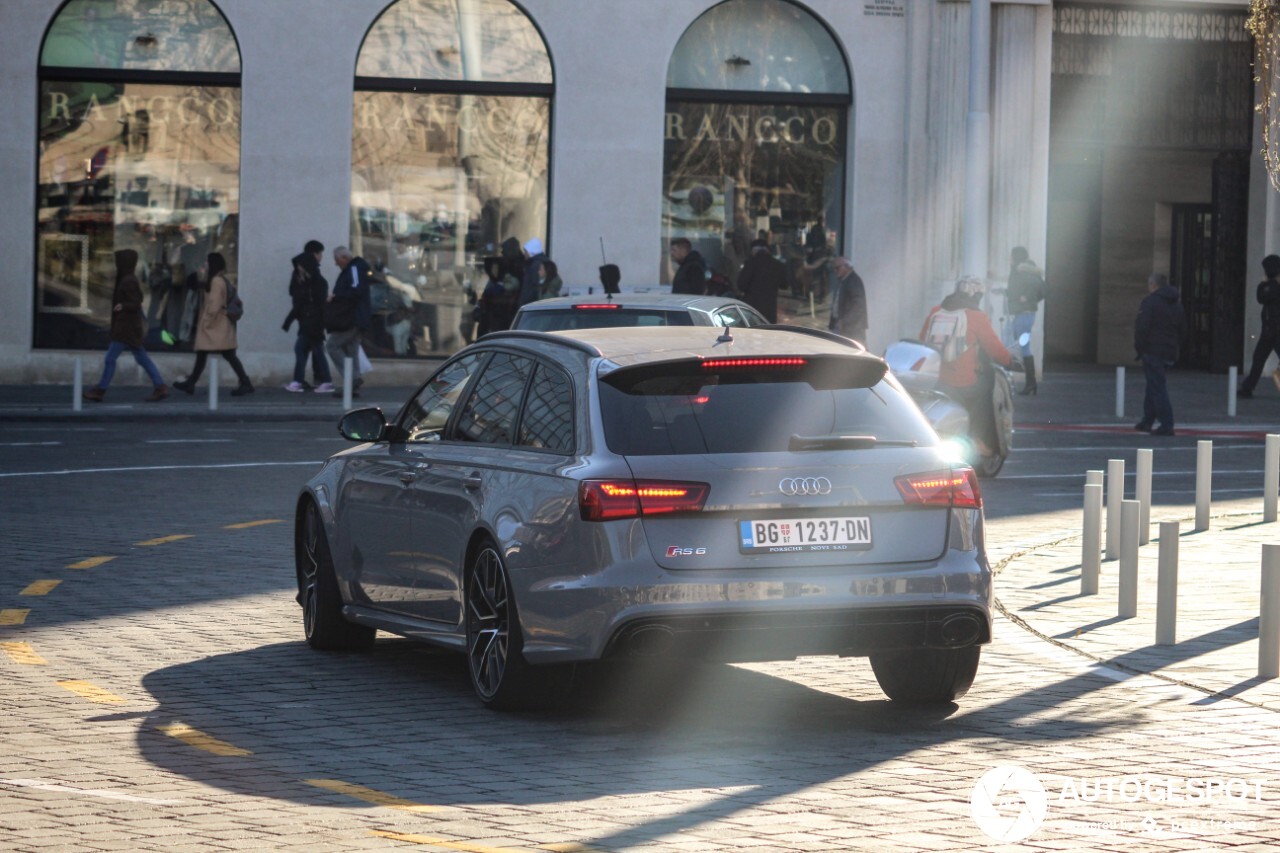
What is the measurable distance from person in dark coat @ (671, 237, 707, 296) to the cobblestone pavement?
1476cm

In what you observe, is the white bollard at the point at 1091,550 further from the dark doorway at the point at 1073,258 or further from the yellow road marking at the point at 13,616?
the dark doorway at the point at 1073,258

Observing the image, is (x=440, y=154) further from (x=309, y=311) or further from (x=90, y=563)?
(x=90, y=563)

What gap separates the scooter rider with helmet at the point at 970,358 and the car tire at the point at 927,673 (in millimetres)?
9863

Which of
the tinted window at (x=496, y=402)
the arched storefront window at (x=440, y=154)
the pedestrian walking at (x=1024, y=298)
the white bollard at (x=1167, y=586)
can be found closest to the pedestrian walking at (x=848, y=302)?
the pedestrian walking at (x=1024, y=298)

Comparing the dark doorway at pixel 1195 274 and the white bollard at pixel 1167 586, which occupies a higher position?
the dark doorway at pixel 1195 274

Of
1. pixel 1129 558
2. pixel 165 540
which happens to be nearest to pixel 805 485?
pixel 1129 558

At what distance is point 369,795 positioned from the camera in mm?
6684

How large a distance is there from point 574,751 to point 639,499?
0.89 meters

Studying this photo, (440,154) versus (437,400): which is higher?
(440,154)

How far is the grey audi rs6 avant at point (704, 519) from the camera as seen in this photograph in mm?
7539

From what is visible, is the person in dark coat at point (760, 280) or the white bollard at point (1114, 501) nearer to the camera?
the white bollard at point (1114, 501)

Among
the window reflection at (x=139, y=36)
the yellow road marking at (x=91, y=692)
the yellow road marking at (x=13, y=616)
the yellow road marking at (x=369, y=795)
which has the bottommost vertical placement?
the yellow road marking at (x=13, y=616)

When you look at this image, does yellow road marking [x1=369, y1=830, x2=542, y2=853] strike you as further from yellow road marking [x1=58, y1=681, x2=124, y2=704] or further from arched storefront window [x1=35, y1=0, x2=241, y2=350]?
arched storefront window [x1=35, y1=0, x2=241, y2=350]

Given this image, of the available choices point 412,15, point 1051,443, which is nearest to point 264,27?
point 412,15
